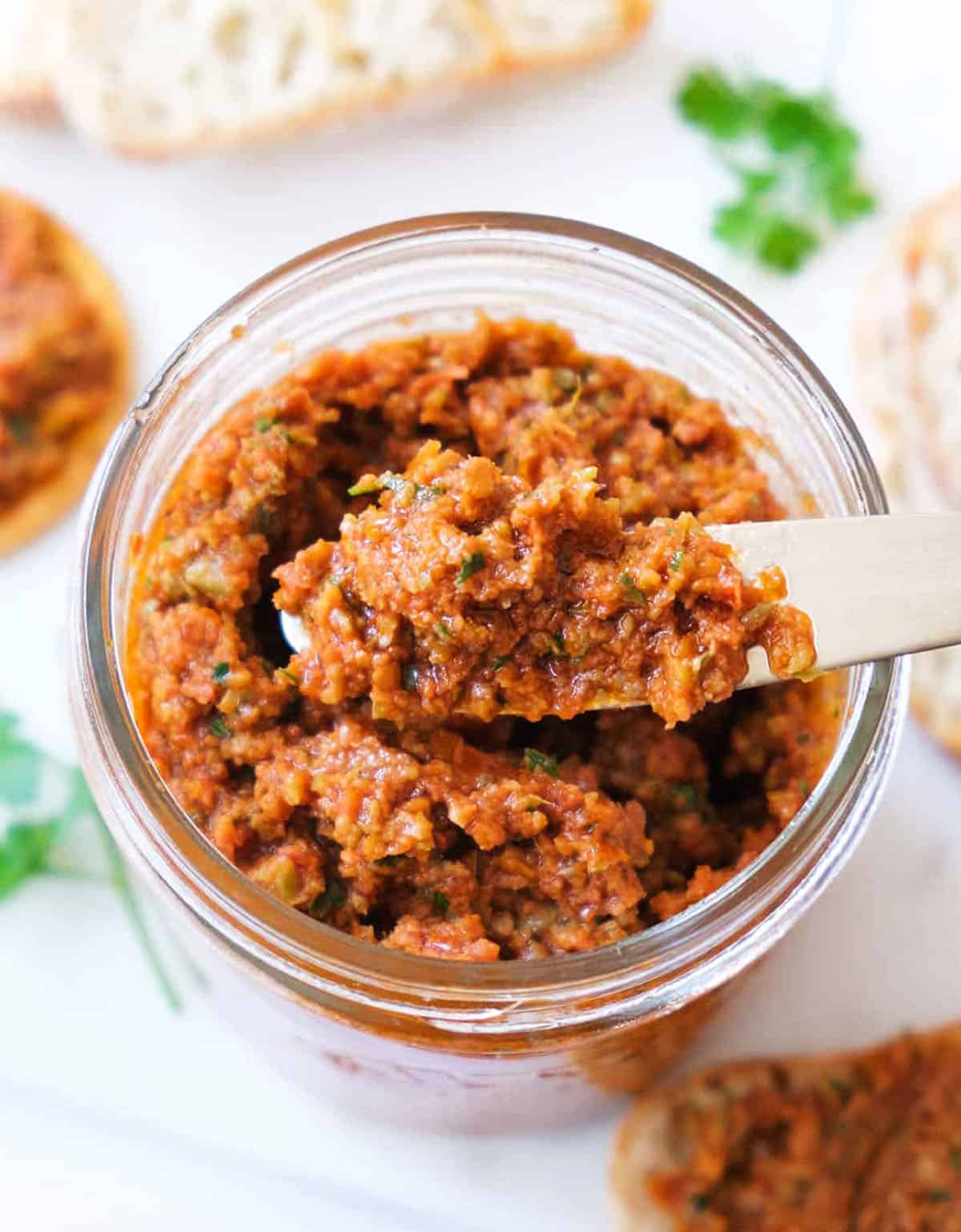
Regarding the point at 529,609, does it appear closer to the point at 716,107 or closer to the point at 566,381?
the point at 566,381

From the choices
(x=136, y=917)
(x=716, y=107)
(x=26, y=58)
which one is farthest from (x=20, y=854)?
(x=716, y=107)

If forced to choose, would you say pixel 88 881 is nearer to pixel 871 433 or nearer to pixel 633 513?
pixel 633 513

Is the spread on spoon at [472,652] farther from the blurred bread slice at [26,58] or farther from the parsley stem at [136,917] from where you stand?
the blurred bread slice at [26,58]

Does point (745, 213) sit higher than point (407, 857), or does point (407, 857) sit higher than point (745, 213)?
point (745, 213)

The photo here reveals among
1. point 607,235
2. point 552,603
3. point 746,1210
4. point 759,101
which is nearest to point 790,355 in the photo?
point 607,235

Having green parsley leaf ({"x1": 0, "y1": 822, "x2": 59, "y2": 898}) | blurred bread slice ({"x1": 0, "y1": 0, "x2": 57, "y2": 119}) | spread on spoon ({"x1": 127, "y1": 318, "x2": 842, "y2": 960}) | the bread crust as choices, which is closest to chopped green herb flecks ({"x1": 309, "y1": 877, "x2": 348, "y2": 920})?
spread on spoon ({"x1": 127, "y1": 318, "x2": 842, "y2": 960})

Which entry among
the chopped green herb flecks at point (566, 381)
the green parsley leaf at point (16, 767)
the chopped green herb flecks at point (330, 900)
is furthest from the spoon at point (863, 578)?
the green parsley leaf at point (16, 767)
